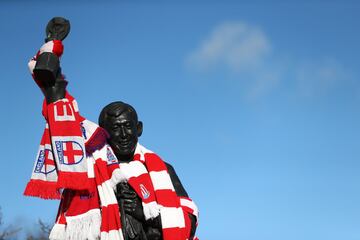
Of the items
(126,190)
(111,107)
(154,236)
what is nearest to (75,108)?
(111,107)

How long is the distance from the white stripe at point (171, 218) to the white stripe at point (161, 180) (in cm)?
24

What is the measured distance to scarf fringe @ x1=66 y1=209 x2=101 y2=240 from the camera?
5.24 m

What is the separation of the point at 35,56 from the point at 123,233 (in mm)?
1753

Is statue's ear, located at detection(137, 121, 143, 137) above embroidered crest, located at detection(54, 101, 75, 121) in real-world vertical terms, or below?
above

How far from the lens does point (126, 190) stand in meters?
5.57

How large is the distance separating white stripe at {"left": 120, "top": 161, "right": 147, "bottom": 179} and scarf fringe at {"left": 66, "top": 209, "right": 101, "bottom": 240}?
0.48 m

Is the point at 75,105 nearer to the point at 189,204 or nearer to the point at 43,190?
the point at 43,190

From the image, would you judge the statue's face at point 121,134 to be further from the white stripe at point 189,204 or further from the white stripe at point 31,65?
the white stripe at point 31,65

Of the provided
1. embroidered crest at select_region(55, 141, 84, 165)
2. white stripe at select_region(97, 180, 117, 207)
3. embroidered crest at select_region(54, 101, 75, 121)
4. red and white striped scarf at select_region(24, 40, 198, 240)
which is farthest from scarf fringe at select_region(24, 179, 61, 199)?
embroidered crest at select_region(54, 101, 75, 121)

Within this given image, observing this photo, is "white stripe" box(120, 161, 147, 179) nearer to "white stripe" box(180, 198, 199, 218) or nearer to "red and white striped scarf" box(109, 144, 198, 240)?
"red and white striped scarf" box(109, 144, 198, 240)

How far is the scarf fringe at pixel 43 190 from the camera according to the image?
535 cm

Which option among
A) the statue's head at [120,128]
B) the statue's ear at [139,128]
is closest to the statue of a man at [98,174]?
the statue's head at [120,128]

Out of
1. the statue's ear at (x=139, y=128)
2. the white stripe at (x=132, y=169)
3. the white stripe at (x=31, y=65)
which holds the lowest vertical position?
the white stripe at (x=132, y=169)

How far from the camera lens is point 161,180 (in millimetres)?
5699
